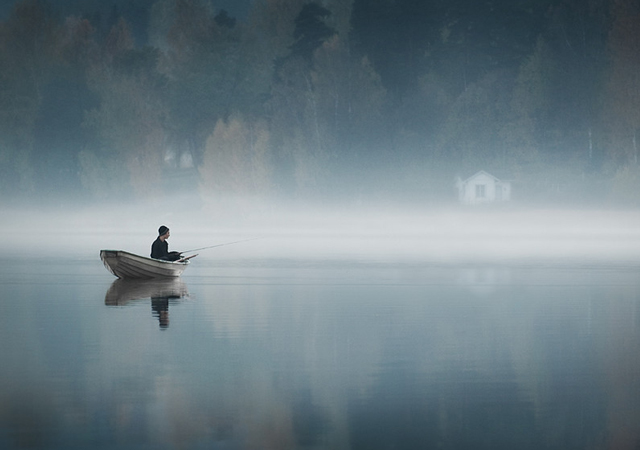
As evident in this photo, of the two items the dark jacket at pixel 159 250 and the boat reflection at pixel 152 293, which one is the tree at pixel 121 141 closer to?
the boat reflection at pixel 152 293

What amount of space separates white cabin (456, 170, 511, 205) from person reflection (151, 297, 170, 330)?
5660cm

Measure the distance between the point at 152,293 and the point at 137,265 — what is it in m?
2.47

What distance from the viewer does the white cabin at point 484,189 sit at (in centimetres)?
7549

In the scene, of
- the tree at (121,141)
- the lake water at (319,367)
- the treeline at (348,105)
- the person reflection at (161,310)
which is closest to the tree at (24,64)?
the treeline at (348,105)

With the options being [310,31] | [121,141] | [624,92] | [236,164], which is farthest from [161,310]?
[310,31]

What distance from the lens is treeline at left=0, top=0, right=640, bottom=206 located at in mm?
74188

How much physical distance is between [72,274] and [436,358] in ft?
54.2

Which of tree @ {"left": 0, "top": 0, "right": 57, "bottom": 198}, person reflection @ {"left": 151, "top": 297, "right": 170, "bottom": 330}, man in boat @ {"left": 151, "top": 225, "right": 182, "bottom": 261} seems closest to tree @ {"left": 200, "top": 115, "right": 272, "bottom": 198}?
tree @ {"left": 0, "top": 0, "right": 57, "bottom": 198}

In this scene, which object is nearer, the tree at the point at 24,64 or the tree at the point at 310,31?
the tree at the point at 24,64

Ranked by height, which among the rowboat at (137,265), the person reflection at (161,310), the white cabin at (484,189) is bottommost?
the person reflection at (161,310)

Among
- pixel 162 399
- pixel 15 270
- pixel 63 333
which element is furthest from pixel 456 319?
pixel 15 270

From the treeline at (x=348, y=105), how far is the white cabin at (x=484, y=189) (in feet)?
2.49

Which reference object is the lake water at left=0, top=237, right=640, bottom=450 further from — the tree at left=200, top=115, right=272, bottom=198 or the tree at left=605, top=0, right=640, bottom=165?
the tree at left=200, top=115, right=272, bottom=198

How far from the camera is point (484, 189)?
7619 centimetres
